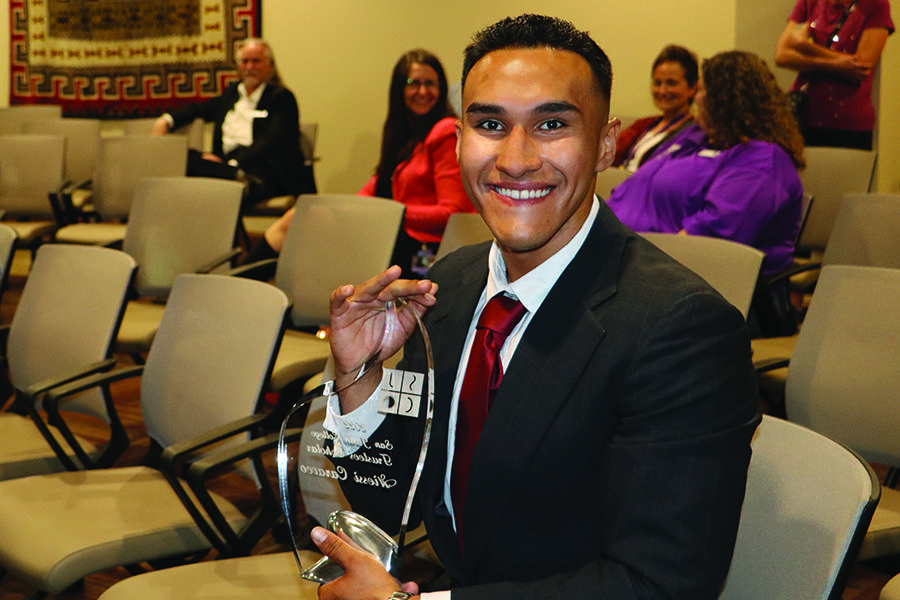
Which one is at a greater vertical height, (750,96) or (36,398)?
(750,96)

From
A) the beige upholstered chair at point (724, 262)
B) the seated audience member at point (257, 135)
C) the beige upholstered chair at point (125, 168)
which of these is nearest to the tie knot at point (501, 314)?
the beige upholstered chair at point (724, 262)

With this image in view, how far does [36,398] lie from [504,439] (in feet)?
5.70

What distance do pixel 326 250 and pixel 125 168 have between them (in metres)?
2.47

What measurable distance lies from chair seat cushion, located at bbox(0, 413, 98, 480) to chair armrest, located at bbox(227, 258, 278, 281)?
3.47ft

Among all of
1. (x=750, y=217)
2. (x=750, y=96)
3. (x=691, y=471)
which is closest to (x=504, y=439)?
(x=691, y=471)

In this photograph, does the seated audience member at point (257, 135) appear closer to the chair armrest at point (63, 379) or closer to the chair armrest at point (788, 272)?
the chair armrest at point (63, 379)

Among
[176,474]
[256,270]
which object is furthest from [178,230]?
[176,474]

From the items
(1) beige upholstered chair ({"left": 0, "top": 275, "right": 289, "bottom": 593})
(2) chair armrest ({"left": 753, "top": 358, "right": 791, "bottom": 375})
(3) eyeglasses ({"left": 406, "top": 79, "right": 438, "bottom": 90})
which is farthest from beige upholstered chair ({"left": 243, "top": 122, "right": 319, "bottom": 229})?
(2) chair armrest ({"left": 753, "top": 358, "right": 791, "bottom": 375})

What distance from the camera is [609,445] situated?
3.64 feet

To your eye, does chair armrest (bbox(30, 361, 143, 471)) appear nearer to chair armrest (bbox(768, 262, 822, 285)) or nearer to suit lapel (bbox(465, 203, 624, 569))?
suit lapel (bbox(465, 203, 624, 569))

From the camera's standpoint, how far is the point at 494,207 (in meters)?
1.20

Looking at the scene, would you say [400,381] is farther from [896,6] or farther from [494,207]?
[896,6]

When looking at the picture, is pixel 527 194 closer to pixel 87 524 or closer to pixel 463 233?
pixel 87 524

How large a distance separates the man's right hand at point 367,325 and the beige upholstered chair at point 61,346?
4.74 ft
